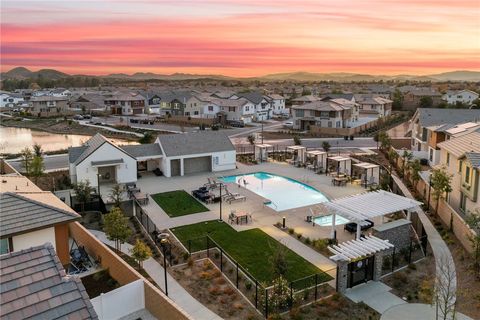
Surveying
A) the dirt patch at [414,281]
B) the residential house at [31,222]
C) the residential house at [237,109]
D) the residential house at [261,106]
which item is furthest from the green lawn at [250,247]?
the residential house at [261,106]

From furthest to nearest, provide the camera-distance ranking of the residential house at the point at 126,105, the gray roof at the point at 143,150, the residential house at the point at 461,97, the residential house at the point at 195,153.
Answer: the residential house at the point at 126,105
the residential house at the point at 461,97
the residential house at the point at 195,153
the gray roof at the point at 143,150

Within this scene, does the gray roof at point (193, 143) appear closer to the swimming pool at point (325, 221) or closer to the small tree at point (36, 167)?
the small tree at point (36, 167)

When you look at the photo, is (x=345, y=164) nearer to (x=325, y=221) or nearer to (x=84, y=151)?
(x=325, y=221)

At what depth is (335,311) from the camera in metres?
16.3

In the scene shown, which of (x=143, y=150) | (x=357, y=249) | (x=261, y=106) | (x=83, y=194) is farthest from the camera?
(x=261, y=106)

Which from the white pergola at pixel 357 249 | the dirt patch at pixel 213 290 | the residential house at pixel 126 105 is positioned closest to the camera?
the dirt patch at pixel 213 290

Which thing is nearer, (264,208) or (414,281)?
(414,281)

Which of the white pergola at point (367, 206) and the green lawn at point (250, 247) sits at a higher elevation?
the white pergola at point (367, 206)

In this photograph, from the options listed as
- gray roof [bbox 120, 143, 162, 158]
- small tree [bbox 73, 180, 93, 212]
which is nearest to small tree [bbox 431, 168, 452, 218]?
gray roof [bbox 120, 143, 162, 158]

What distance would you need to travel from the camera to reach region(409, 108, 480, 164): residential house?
131 ft

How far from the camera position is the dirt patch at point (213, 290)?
52.8 ft

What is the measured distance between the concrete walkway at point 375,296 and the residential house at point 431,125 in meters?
25.0

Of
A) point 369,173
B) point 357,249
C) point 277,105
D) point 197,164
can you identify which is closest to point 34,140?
point 197,164

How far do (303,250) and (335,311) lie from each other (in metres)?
5.64
